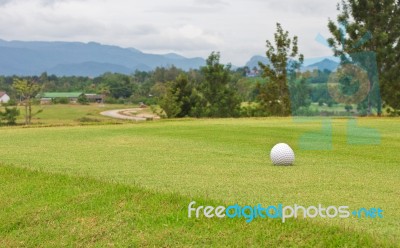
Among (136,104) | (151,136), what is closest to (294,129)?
(151,136)

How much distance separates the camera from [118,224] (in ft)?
25.4

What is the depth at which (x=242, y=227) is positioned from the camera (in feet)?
23.0

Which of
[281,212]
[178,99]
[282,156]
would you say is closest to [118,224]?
[281,212]

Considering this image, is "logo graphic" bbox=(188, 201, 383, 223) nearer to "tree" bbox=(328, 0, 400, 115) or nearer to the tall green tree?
"tree" bbox=(328, 0, 400, 115)

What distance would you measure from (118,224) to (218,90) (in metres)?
53.7

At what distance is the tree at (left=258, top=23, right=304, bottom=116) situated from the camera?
4575cm

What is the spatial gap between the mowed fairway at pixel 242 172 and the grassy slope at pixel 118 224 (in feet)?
0.09

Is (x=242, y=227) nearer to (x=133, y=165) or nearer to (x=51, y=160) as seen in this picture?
(x=133, y=165)

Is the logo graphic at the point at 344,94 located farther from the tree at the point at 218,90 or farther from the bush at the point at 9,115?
the bush at the point at 9,115

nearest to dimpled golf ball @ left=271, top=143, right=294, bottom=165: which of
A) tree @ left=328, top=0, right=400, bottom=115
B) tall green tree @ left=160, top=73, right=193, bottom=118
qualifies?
tree @ left=328, top=0, right=400, bottom=115

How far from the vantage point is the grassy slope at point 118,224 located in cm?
666

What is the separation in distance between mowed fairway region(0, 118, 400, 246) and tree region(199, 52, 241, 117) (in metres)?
40.5

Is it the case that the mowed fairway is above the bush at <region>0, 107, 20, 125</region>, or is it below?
above

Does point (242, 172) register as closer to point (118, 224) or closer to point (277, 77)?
point (118, 224)
